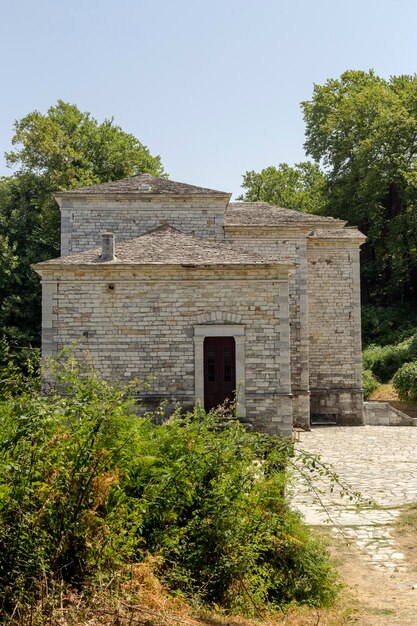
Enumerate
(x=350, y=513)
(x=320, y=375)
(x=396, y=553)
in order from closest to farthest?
1. (x=396, y=553)
2. (x=350, y=513)
3. (x=320, y=375)

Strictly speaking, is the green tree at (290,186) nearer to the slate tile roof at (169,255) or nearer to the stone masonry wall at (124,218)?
the stone masonry wall at (124,218)

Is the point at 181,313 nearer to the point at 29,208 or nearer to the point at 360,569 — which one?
the point at 360,569

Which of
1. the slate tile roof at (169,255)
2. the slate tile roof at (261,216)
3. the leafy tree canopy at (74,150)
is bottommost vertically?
the slate tile roof at (169,255)

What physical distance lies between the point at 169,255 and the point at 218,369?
305 centimetres

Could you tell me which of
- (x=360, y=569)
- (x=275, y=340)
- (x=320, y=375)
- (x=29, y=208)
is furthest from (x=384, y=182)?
(x=360, y=569)

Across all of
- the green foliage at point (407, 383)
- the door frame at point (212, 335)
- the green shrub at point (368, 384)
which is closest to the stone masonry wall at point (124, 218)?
the door frame at point (212, 335)

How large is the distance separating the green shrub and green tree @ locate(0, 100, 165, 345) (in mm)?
15173

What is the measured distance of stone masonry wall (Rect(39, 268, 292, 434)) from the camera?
14.8m

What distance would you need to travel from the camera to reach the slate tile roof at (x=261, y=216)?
19.6 meters

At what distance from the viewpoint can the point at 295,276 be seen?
19438 millimetres

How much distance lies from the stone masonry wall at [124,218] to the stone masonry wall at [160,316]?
442 cm

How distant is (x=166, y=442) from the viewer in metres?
6.98

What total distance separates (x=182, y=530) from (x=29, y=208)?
99.6 feet

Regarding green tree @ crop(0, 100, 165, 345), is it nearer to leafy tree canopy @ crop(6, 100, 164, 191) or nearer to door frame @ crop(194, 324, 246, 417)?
leafy tree canopy @ crop(6, 100, 164, 191)
